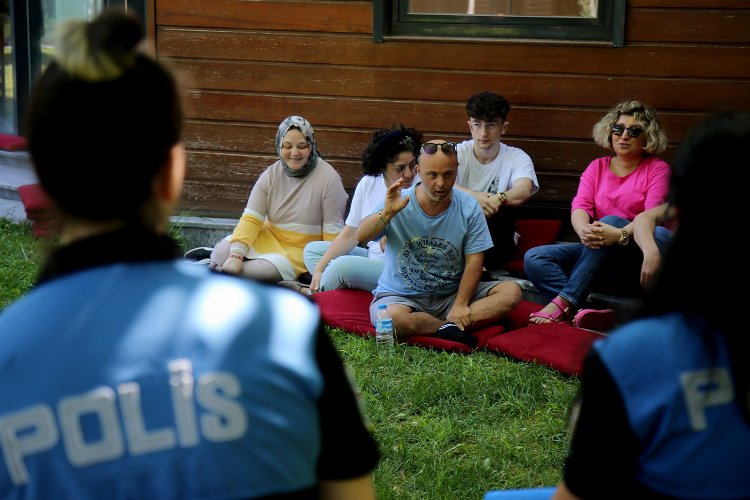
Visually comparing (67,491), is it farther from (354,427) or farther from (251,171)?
(251,171)

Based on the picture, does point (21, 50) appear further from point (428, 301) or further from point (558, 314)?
point (558, 314)

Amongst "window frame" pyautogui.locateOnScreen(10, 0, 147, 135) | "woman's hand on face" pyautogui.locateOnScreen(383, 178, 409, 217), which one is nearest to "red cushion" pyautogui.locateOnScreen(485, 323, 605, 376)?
"woman's hand on face" pyautogui.locateOnScreen(383, 178, 409, 217)

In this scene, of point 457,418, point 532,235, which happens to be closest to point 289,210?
point 532,235

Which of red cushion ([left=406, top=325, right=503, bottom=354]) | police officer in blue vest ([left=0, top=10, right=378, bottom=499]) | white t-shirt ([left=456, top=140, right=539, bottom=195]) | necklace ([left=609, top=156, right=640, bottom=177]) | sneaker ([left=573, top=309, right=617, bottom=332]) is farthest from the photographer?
white t-shirt ([left=456, top=140, right=539, bottom=195])

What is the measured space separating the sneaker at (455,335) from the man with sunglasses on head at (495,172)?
1.08 m

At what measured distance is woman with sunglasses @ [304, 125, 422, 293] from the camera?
21.1ft

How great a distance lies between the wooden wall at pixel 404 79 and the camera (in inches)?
264

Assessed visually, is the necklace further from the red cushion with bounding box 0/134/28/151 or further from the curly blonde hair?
the red cushion with bounding box 0/134/28/151

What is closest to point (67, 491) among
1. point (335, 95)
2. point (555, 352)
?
point (555, 352)

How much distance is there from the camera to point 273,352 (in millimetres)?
1283

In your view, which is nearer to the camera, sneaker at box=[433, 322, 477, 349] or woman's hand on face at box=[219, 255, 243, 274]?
sneaker at box=[433, 322, 477, 349]

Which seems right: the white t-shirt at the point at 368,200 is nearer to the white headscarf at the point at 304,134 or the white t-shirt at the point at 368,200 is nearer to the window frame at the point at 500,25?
the white headscarf at the point at 304,134

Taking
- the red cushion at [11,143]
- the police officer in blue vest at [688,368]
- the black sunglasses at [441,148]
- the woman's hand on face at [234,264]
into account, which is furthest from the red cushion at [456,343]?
the red cushion at [11,143]

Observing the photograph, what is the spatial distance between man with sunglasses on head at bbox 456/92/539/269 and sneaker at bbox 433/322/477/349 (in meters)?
1.08
